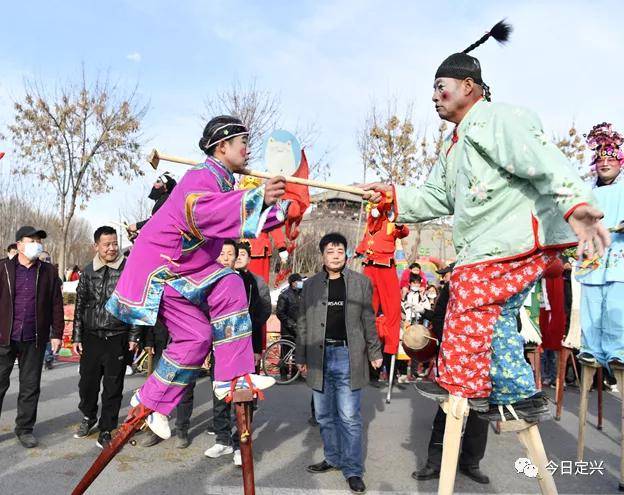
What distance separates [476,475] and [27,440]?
372cm

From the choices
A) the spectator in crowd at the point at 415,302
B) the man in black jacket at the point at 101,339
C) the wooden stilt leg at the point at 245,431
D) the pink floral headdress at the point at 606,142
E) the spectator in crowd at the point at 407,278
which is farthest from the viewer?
the spectator in crowd at the point at 407,278

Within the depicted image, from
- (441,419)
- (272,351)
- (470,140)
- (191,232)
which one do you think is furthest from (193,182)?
(272,351)

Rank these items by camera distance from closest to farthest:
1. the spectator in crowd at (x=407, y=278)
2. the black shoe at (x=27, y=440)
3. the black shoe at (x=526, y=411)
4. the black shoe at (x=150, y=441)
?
the black shoe at (x=526, y=411) < the black shoe at (x=27, y=440) < the black shoe at (x=150, y=441) < the spectator in crowd at (x=407, y=278)

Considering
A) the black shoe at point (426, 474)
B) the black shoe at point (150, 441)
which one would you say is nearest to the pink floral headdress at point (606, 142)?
the black shoe at point (426, 474)

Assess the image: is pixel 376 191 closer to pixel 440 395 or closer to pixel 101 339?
pixel 440 395

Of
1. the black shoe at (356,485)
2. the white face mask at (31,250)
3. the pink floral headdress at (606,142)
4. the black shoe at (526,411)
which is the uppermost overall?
the pink floral headdress at (606,142)

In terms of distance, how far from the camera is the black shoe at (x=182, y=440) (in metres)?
4.55

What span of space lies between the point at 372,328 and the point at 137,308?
222 centimetres

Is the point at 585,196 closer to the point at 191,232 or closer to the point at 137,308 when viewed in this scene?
the point at 191,232

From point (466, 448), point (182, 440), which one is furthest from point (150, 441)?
point (466, 448)

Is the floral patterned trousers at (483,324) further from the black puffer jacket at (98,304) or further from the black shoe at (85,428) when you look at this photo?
the black shoe at (85,428)

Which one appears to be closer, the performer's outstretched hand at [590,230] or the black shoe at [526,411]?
the performer's outstretched hand at [590,230]

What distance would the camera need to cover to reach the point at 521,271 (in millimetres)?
2199

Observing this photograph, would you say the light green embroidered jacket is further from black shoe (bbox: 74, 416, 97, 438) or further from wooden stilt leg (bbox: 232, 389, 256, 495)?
black shoe (bbox: 74, 416, 97, 438)
